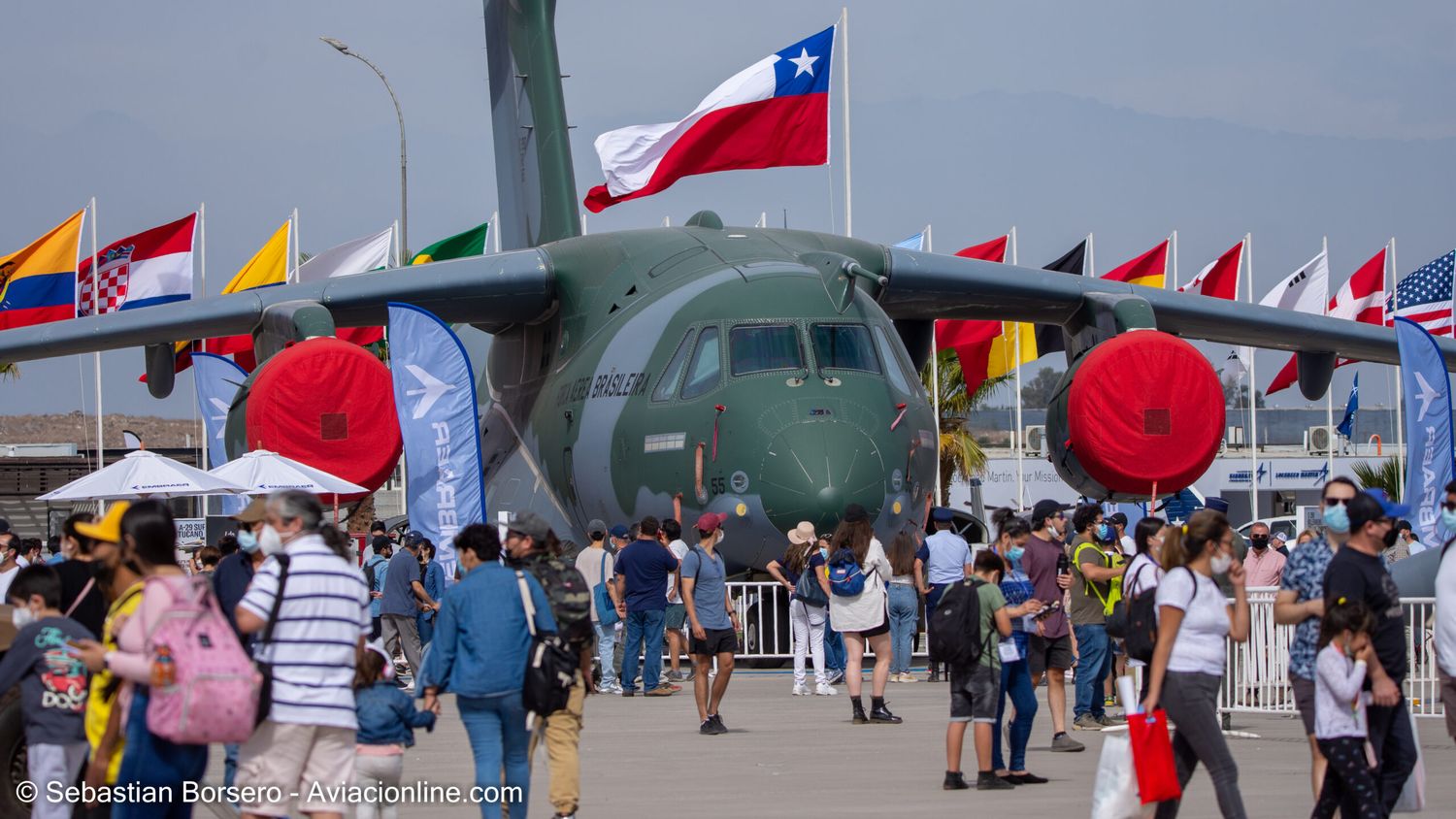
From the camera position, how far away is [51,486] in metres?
41.4

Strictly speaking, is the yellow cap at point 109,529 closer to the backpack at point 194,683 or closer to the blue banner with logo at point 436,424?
the backpack at point 194,683

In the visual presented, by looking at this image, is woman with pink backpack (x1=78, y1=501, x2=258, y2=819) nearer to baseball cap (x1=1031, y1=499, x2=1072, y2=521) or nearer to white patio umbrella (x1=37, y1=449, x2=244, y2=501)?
baseball cap (x1=1031, y1=499, x2=1072, y2=521)

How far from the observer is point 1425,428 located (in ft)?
60.5

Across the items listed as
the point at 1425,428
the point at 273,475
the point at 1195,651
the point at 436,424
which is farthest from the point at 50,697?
the point at 1425,428

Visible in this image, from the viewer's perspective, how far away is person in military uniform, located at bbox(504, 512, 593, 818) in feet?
27.9

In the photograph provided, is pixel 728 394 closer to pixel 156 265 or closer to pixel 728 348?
pixel 728 348

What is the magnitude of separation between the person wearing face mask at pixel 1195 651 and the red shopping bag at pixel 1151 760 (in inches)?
4.5

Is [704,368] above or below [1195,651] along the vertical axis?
above

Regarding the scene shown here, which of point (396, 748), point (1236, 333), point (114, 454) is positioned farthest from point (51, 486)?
point (396, 748)

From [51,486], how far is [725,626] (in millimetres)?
31720

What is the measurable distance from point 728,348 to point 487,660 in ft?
27.9

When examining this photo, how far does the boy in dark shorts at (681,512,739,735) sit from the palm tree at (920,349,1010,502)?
26783 millimetres

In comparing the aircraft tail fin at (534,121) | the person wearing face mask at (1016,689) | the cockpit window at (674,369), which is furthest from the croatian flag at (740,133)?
the person wearing face mask at (1016,689)

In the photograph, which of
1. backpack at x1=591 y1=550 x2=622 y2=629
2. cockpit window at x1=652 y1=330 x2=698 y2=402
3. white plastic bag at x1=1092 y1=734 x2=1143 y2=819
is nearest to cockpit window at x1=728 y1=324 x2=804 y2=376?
cockpit window at x1=652 y1=330 x2=698 y2=402
